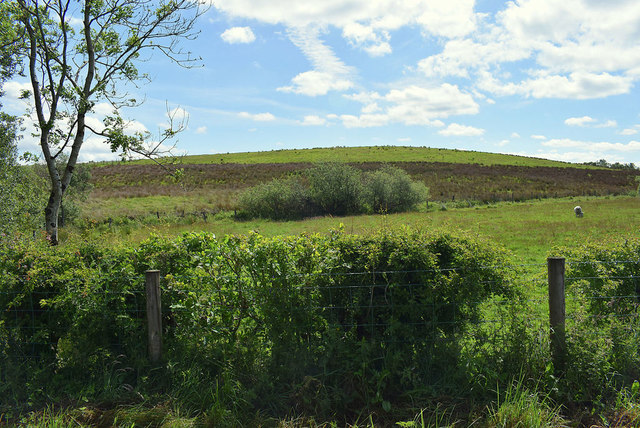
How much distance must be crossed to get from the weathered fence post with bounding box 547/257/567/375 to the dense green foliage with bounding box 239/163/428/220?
131 feet

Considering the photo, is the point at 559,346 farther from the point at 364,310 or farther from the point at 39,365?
the point at 39,365

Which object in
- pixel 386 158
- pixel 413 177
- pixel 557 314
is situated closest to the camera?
pixel 557 314

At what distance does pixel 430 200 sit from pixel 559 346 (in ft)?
163

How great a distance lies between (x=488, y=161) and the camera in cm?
9544

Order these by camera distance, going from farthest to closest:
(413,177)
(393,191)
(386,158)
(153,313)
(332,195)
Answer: (386,158), (413,177), (393,191), (332,195), (153,313)

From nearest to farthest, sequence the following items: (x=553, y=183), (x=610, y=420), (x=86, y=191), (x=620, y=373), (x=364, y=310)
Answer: (x=610, y=420) < (x=620, y=373) < (x=364, y=310) < (x=86, y=191) < (x=553, y=183)

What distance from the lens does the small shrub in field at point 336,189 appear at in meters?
46.5

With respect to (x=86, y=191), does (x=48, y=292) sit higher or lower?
lower

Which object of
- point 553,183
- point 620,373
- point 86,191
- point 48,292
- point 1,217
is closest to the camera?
point 620,373

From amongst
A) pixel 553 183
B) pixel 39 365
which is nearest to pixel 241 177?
pixel 553 183

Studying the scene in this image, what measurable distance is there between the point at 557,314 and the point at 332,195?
41985 millimetres

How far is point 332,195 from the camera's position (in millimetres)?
46531

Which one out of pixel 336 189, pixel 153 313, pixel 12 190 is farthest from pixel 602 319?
pixel 336 189

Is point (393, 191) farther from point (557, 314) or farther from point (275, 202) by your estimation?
point (557, 314)
